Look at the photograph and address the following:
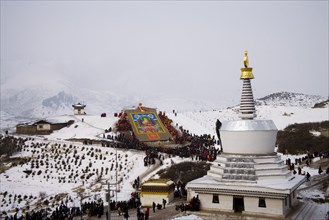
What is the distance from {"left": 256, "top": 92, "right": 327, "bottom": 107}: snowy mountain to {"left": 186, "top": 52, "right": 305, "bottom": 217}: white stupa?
236 feet

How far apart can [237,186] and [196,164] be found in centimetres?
1178

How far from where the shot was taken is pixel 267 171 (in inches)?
760

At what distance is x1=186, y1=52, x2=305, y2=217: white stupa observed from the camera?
1864 centimetres

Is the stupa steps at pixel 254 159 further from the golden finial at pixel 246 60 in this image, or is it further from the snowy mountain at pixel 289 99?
the snowy mountain at pixel 289 99

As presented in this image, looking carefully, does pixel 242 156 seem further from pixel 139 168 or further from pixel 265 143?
pixel 139 168

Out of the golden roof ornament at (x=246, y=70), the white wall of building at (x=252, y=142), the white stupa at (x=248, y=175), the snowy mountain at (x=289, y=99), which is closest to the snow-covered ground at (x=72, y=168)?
the white stupa at (x=248, y=175)

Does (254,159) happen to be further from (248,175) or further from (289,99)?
(289,99)

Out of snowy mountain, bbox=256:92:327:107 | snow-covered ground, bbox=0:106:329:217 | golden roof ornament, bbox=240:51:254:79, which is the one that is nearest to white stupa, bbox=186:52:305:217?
golden roof ornament, bbox=240:51:254:79

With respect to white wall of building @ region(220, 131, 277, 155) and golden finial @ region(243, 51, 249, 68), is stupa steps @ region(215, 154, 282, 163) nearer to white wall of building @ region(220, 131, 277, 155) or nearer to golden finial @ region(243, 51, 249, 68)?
white wall of building @ region(220, 131, 277, 155)

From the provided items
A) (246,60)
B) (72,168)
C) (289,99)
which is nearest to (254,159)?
(246,60)

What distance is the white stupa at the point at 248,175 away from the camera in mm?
18641

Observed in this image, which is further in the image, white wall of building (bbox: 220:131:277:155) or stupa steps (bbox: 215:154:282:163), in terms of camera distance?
white wall of building (bbox: 220:131:277:155)

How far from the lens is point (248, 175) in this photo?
19250 mm

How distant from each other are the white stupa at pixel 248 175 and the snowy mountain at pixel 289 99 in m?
72.0
